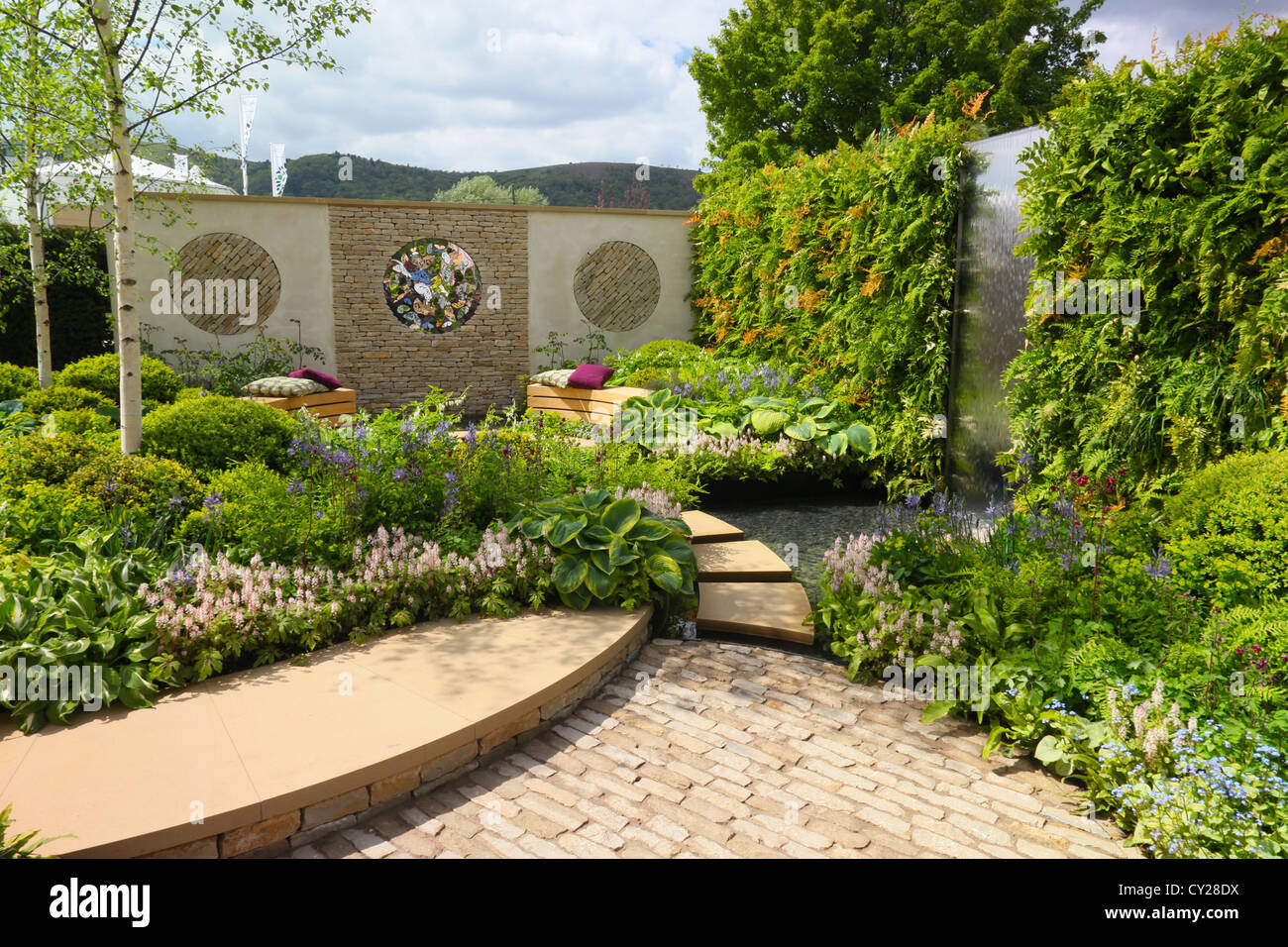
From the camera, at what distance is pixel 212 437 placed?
5285 millimetres

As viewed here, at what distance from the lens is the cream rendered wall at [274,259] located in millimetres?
9945

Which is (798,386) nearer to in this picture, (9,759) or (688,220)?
(688,220)

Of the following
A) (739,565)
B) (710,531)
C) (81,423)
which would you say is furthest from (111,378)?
(739,565)

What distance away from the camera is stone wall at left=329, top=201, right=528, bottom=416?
1109 centimetres

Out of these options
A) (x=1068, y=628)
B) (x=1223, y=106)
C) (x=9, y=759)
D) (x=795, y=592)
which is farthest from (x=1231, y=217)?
(x=9, y=759)

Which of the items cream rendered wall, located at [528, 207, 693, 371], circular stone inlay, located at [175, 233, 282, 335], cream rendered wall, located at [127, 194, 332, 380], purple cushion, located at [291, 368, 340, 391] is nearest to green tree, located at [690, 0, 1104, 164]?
cream rendered wall, located at [528, 207, 693, 371]

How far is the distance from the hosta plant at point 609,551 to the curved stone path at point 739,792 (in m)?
0.68

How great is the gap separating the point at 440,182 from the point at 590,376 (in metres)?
22.7

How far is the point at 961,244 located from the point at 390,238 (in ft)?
25.5

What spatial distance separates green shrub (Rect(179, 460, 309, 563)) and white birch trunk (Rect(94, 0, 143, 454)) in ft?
4.53

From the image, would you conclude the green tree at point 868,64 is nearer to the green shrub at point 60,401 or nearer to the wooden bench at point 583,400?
the wooden bench at point 583,400

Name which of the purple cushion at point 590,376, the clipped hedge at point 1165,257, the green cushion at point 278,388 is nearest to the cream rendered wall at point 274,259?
the green cushion at point 278,388

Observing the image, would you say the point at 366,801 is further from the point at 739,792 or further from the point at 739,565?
the point at 739,565

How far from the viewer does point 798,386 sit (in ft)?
26.8
